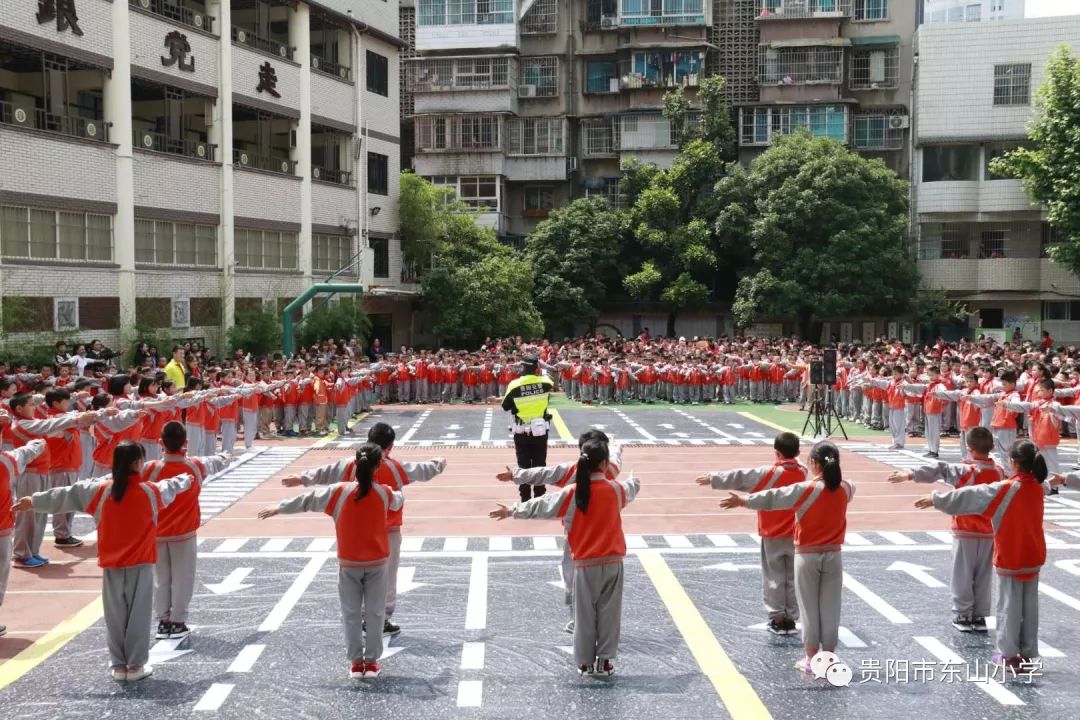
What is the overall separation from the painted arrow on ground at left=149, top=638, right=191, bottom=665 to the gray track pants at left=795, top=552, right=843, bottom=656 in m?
5.23

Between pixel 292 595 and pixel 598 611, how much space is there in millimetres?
3913

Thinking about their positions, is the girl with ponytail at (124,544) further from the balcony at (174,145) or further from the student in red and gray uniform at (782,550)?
the balcony at (174,145)

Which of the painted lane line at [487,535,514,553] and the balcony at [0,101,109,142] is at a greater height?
the balcony at [0,101,109,142]

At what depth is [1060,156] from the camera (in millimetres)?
37125

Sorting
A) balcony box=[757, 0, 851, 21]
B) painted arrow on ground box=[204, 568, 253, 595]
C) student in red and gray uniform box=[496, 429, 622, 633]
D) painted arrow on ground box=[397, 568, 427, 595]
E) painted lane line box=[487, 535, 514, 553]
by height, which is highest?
balcony box=[757, 0, 851, 21]

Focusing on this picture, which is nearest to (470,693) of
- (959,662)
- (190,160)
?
(959,662)

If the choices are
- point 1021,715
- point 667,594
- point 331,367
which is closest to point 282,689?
point 667,594

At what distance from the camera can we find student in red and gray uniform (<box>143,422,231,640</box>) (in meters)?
9.49

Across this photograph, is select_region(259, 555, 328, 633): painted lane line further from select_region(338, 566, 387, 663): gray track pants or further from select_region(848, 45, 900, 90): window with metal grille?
select_region(848, 45, 900, 90): window with metal grille

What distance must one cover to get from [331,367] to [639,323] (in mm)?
27503

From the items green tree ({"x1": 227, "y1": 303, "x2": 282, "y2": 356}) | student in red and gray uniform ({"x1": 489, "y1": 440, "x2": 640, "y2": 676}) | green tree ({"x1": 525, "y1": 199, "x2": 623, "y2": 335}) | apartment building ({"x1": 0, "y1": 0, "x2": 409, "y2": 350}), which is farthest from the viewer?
green tree ({"x1": 525, "y1": 199, "x2": 623, "y2": 335})

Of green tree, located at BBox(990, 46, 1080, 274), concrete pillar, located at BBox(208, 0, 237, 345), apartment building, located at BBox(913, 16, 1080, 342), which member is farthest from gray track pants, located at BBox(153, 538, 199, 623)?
apartment building, located at BBox(913, 16, 1080, 342)

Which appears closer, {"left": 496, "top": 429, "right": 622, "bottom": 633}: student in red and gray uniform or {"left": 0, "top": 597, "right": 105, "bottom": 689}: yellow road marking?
{"left": 0, "top": 597, "right": 105, "bottom": 689}: yellow road marking

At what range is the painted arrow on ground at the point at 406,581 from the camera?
11219mm
